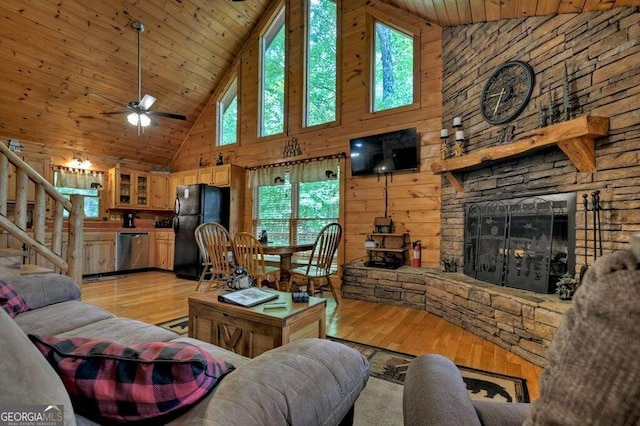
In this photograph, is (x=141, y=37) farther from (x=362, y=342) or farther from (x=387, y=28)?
(x=362, y=342)

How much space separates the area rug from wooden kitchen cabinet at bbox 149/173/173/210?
238 inches

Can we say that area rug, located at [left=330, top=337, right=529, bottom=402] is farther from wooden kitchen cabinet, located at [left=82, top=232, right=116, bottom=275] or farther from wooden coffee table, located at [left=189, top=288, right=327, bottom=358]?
wooden kitchen cabinet, located at [left=82, top=232, right=116, bottom=275]

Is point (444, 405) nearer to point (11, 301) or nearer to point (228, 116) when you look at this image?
point (11, 301)

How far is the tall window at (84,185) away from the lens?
5.94 meters

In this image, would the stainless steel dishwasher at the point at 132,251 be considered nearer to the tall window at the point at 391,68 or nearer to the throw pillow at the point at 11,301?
the throw pillow at the point at 11,301

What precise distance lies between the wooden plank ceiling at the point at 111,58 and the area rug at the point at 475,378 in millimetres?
3400

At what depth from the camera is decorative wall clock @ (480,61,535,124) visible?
2904mm

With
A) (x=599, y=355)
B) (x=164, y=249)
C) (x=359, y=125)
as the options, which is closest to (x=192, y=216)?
(x=164, y=249)

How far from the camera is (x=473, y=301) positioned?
2939 mm

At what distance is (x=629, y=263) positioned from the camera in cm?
37

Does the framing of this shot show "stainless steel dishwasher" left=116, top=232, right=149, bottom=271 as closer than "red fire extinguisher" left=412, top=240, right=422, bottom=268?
No

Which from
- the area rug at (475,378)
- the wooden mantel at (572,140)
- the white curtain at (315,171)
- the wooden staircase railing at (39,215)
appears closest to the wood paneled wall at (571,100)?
the wooden mantel at (572,140)

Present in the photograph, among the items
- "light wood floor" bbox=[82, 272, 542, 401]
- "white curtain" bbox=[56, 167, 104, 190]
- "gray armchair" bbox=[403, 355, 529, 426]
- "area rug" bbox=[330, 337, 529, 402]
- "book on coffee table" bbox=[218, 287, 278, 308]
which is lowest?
"light wood floor" bbox=[82, 272, 542, 401]

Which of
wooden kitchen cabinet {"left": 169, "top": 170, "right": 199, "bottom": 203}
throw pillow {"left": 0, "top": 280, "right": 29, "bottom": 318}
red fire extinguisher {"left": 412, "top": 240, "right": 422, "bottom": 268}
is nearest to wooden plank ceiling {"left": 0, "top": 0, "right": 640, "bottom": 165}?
wooden kitchen cabinet {"left": 169, "top": 170, "right": 199, "bottom": 203}
